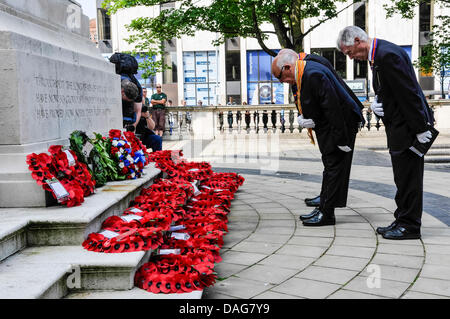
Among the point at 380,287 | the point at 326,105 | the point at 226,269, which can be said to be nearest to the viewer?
the point at 380,287

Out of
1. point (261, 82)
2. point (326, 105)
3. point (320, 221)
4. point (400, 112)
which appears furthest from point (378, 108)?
point (261, 82)

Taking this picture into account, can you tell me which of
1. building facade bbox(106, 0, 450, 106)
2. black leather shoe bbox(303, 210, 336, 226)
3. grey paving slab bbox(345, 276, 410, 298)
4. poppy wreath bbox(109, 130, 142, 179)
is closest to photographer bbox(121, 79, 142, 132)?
poppy wreath bbox(109, 130, 142, 179)

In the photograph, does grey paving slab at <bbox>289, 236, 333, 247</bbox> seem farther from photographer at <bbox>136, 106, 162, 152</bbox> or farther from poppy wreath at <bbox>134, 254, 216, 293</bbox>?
photographer at <bbox>136, 106, 162, 152</bbox>

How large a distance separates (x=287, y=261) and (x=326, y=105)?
6.13ft

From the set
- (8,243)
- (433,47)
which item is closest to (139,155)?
(8,243)

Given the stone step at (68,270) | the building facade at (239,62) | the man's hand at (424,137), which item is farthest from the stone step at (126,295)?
the building facade at (239,62)

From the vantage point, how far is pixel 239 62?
40500mm

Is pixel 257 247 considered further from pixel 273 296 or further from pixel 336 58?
pixel 336 58

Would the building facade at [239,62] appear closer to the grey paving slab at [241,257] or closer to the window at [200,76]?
the window at [200,76]

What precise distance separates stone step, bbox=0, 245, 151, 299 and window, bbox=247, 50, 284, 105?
123 ft

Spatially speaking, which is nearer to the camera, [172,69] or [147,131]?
[147,131]

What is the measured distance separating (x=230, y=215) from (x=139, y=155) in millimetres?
1381

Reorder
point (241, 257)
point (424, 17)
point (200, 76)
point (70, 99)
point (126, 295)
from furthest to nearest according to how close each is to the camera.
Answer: point (200, 76)
point (424, 17)
point (70, 99)
point (241, 257)
point (126, 295)

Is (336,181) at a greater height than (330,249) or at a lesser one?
greater
